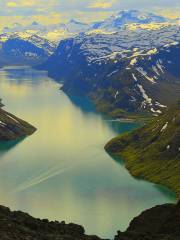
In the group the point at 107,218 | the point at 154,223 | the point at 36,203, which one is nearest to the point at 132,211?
the point at 107,218

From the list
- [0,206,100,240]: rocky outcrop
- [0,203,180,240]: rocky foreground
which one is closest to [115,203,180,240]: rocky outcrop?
[0,203,180,240]: rocky foreground

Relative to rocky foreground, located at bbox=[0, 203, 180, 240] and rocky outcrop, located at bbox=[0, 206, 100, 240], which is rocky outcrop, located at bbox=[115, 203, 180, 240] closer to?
rocky foreground, located at bbox=[0, 203, 180, 240]

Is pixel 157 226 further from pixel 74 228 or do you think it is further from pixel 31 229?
pixel 31 229

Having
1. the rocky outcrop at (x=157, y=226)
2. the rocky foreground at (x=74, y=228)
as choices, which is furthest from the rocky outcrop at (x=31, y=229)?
the rocky outcrop at (x=157, y=226)

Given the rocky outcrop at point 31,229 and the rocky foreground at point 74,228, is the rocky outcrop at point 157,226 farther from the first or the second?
the rocky outcrop at point 31,229

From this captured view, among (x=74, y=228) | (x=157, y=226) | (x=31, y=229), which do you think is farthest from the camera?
(x=157, y=226)

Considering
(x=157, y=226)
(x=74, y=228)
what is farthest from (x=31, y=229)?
(x=157, y=226)

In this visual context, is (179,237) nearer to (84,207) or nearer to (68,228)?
(68,228)

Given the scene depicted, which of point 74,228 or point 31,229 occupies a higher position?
point 31,229
